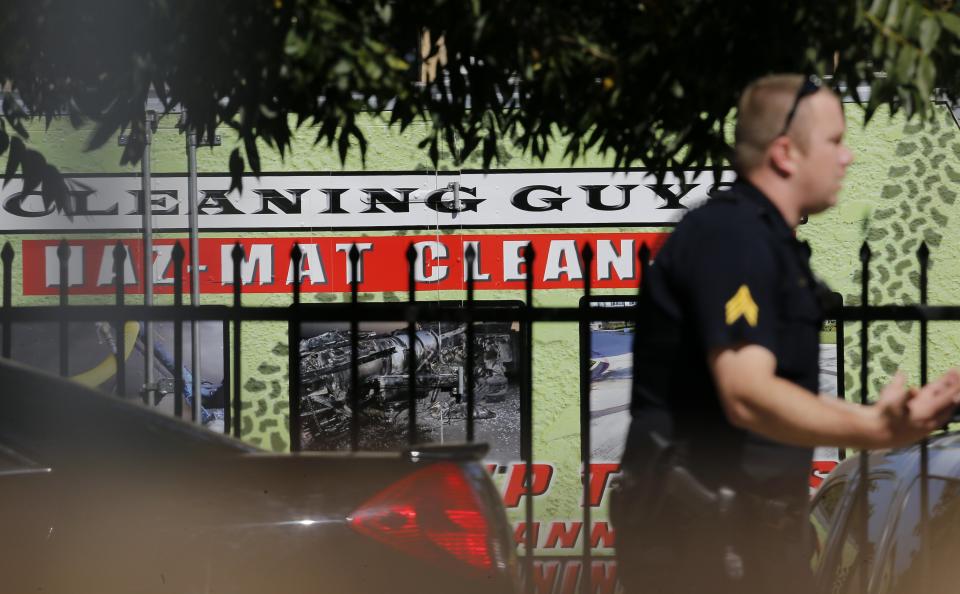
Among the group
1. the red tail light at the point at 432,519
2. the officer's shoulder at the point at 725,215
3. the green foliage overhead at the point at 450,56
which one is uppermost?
the green foliage overhead at the point at 450,56

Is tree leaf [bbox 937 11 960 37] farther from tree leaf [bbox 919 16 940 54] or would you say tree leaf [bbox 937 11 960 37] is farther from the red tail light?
the red tail light

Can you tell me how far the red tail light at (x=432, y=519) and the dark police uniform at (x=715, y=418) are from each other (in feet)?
1.10

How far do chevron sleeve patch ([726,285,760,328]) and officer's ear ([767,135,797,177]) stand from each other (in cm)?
29

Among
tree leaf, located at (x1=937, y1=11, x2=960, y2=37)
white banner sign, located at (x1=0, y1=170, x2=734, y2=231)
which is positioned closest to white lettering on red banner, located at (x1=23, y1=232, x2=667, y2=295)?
white banner sign, located at (x1=0, y1=170, x2=734, y2=231)

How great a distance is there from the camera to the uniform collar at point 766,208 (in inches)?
83.7

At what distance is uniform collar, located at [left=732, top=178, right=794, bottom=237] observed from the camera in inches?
83.7

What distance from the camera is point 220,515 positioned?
2.23 meters

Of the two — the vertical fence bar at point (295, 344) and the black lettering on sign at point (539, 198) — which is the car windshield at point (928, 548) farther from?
the black lettering on sign at point (539, 198)

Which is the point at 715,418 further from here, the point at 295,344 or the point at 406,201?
Answer: the point at 406,201

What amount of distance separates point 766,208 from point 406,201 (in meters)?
7.86

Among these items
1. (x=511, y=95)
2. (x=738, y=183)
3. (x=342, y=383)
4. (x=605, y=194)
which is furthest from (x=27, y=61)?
(x=605, y=194)

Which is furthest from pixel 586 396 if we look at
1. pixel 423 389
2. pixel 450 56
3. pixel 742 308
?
A: pixel 423 389

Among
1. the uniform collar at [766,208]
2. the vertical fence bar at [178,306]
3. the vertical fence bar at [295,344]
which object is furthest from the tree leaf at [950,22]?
the vertical fence bar at [178,306]

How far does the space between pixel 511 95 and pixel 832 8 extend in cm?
105
